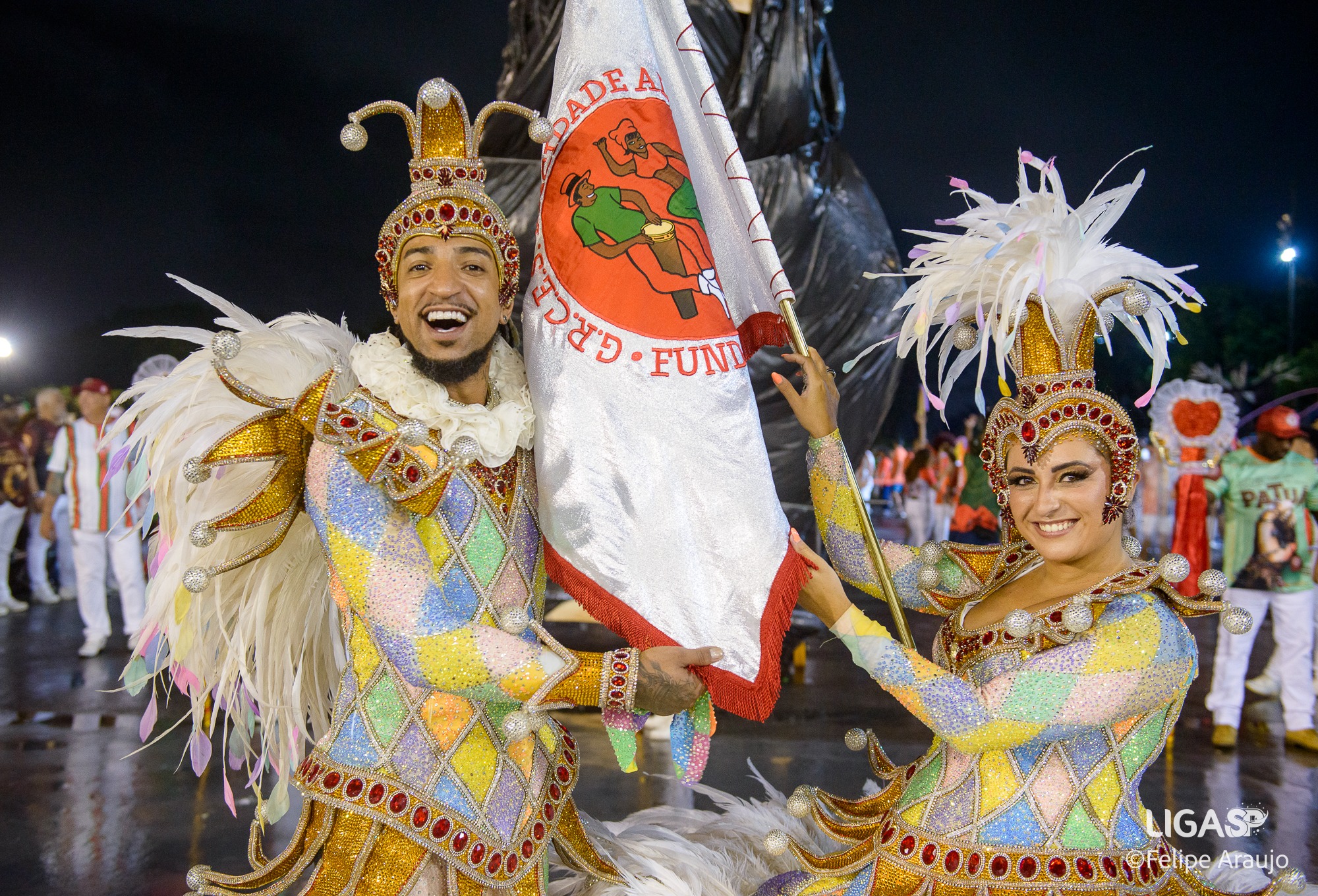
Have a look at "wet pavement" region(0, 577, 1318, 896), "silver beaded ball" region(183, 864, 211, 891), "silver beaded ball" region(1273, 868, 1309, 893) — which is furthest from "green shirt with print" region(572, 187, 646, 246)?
"wet pavement" region(0, 577, 1318, 896)

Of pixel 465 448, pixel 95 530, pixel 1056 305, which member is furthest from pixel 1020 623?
pixel 95 530

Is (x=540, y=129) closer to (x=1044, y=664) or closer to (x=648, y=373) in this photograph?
(x=648, y=373)

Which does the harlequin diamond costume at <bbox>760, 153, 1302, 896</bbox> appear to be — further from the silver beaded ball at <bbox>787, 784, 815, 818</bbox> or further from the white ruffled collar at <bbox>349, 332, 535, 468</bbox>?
the white ruffled collar at <bbox>349, 332, 535, 468</bbox>

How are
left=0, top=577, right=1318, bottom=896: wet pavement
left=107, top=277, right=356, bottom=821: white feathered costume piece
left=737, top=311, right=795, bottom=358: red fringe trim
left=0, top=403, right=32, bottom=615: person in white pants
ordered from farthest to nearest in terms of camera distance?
left=0, top=403, right=32, bottom=615: person in white pants → left=0, top=577, right=1318, bottom=896: wet pavement → left=737, top=311, right=795, bottom=358: red fringe trim → left=107, top=277, right=356, bottom=821: white feathered costume piece

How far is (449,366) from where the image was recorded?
1.75 m

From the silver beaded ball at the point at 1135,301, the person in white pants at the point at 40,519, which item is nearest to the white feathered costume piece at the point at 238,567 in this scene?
the silver beaded ball at the point at 1135,301

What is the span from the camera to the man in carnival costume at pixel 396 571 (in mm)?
1555

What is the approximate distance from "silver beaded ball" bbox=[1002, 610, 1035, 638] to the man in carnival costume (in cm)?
51

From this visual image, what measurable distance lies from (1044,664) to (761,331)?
93cm

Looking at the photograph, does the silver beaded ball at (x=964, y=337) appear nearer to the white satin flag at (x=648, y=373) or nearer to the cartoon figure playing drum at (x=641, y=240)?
the white satin flag at (x=648, y=373)

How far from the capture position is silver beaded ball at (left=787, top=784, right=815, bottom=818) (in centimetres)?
183

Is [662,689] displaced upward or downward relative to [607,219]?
downward

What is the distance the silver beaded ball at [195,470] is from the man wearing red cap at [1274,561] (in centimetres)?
467

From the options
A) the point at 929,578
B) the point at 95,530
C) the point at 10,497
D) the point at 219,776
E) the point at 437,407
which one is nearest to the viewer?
the point at 437,407
